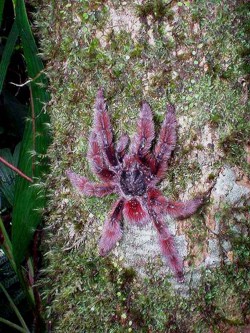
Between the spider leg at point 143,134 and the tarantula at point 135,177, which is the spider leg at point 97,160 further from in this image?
the spider leg at point 143,134

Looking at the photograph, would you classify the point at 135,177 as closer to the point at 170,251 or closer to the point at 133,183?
the point at 133,183

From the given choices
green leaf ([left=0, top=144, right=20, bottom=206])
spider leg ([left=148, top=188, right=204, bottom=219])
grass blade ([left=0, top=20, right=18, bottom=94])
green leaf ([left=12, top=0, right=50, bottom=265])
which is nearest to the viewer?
spider leg ([left=148, top=188, right=204, bottom=219])

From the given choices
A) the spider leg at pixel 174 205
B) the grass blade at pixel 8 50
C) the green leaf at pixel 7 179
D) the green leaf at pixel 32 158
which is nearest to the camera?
the spider leg at pixel 174 205

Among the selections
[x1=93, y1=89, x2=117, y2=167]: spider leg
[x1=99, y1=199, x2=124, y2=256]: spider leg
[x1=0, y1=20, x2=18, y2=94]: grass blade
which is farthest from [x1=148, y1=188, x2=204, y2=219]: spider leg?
[x1=0, y1=20, x2=18, y2=94]: grass blade

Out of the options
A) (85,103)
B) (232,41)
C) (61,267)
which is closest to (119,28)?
Answer: (85,103)

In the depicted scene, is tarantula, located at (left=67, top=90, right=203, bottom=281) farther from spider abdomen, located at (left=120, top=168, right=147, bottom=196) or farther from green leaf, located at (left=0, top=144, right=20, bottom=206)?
green leaf, located at (left=0, top=144, right=20, bottom=206)

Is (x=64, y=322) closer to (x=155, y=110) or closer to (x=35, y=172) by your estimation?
(x=35, y=172)

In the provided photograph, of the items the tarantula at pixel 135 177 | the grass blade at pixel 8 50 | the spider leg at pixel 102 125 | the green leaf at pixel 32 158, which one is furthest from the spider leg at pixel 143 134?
the grass blade at pixel 8 50
